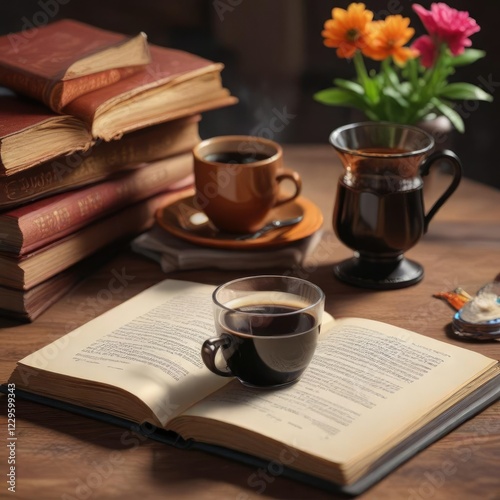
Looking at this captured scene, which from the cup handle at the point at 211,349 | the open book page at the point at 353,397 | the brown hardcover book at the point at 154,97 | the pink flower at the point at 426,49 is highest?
the pink flower at the point at 426,49

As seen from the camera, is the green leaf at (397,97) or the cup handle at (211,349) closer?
the cup handle at (211,349)

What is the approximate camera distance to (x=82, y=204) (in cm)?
135

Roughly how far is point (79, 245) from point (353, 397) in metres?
0.57

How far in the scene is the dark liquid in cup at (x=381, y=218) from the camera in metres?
1.28

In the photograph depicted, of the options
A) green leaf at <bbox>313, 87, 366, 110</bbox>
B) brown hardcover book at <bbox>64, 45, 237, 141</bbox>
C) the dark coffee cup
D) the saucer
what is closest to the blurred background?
green leaf at <bbox>313, 87, 366, 110</bbox>

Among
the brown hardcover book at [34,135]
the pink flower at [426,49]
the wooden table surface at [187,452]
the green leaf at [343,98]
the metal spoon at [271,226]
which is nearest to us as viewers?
the wooden table surface at [187,452]

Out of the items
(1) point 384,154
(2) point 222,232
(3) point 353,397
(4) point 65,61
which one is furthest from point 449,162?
(4) point 65,61

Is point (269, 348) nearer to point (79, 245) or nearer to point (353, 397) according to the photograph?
point (353, 397)

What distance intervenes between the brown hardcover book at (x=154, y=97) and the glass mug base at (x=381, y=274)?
391mm

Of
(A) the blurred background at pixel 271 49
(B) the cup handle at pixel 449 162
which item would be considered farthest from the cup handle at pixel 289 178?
(A) the blurred background at pixel 271 49

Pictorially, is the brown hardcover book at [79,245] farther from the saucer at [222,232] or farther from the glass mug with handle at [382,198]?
the glass mug with handle at [382,198]

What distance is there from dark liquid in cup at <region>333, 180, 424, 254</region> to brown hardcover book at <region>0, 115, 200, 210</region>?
359mm

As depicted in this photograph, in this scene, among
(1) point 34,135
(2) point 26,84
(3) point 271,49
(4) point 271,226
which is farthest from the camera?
(3) point 271,49

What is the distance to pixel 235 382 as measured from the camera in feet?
3.36
